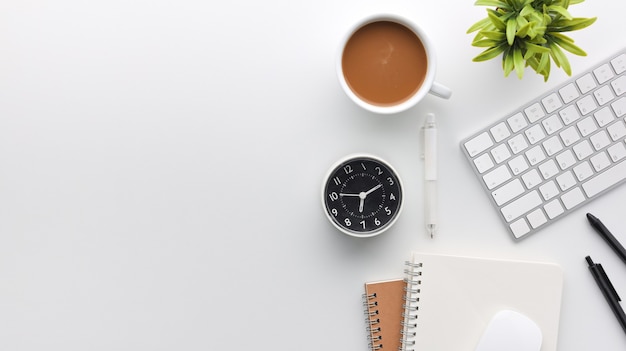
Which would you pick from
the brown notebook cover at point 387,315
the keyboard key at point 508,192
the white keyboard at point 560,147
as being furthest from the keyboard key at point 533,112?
the brown notebook cover at point 387,315

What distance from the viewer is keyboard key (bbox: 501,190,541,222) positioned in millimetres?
895

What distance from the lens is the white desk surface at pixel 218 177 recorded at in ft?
2.95

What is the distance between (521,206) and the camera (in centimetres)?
90

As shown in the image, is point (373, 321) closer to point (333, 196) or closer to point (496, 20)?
point (333, 196)

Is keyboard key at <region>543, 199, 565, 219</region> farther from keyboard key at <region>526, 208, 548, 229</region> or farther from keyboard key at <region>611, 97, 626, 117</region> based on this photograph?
keyboard key at <region>611, 97, 626, 117</region>

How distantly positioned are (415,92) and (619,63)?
0.35 m

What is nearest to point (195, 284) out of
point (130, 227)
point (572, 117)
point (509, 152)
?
point (130, 227)

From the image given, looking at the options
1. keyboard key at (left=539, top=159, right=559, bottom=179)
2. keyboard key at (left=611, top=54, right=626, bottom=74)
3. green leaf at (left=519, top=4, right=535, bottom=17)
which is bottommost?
keyboard key at (left=539, top=159, right=559, bottom=179)

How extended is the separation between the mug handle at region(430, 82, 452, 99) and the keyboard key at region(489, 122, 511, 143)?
115mm

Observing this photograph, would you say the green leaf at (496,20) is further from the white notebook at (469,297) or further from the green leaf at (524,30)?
the white notebook at (469,297)

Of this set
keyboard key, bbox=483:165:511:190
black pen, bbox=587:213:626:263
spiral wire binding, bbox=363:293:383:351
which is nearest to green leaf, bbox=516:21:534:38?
keyboard key, bbox=483:165:511:190

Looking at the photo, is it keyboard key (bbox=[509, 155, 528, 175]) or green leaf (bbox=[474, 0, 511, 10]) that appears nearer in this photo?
green leaf (bbox=[474, 0, 511, 10])

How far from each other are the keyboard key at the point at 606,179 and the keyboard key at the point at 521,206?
85mm

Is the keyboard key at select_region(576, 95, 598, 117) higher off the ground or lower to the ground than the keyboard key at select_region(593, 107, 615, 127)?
higher
